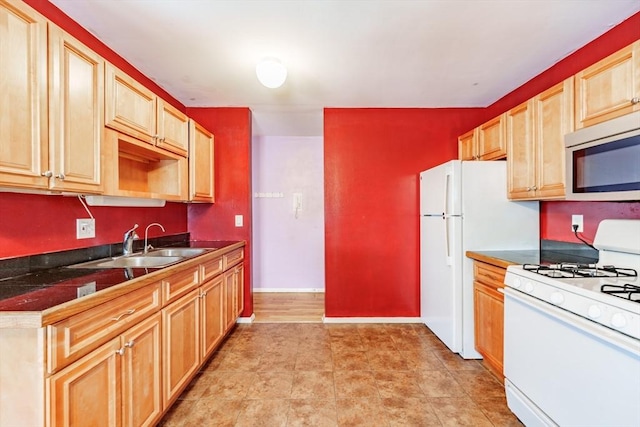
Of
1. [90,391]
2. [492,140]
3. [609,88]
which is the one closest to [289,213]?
[492,140]

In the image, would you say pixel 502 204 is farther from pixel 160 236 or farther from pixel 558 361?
pixel 160 236

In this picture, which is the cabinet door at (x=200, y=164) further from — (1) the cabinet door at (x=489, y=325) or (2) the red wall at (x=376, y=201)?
(1) the cabinet door at (x=489, y=325)

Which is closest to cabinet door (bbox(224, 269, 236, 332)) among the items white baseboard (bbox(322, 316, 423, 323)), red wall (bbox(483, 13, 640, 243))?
white baseboard (bbox(322, 316, 423, 323))

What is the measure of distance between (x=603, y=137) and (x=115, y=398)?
8.79ft

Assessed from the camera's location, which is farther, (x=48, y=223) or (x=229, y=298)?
(x=229, y=298)

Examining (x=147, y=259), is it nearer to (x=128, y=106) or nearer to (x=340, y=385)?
(x=128, y=106)

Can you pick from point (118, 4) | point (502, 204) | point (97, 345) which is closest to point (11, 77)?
point (118, 4)

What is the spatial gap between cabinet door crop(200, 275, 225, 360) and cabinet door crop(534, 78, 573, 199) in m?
2.56

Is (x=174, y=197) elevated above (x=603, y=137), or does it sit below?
below

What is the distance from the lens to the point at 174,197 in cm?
247

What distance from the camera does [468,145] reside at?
3135 mm

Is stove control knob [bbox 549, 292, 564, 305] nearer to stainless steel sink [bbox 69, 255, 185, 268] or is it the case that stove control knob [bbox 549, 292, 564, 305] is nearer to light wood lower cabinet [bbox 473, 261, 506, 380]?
light wood lower cabinet [bbox 473, 261, 506, 380]

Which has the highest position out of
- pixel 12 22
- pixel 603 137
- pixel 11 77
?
pixel 12 22

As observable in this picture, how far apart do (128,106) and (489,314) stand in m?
2.85
